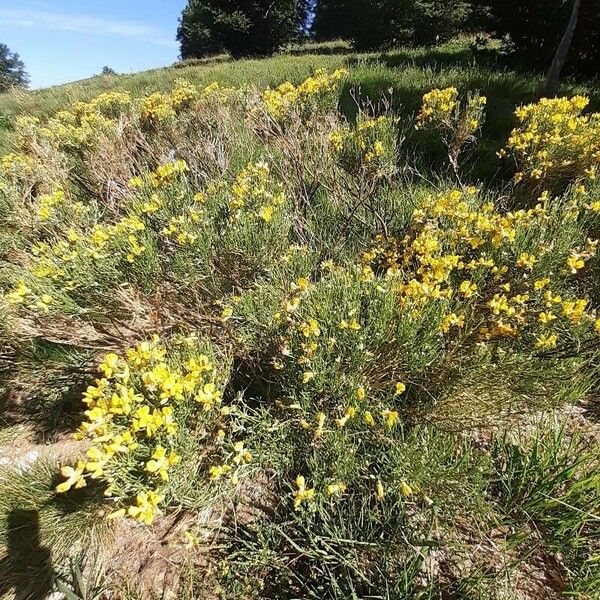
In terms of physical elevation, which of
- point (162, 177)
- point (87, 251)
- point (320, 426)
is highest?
point (162, 177)

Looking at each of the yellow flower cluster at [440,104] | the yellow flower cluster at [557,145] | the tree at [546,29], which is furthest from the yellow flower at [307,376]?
the tree at [546,29]

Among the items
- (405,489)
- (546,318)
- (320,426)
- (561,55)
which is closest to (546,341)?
(546,318)

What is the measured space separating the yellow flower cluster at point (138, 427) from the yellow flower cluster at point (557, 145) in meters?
2.83

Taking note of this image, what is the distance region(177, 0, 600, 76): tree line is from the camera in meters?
6.36

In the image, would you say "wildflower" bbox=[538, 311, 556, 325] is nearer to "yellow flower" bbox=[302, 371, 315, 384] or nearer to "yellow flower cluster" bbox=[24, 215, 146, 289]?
"yellow flower" bbox=[302, 371, 315, 384]

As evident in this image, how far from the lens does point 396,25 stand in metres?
15.2

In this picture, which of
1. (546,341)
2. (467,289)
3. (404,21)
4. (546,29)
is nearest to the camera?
(546,341)

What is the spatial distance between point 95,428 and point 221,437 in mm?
507

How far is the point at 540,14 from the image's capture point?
21.2ft

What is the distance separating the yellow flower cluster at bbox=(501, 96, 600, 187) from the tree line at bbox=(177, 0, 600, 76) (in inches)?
96.4

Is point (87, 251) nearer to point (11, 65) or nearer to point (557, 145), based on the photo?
point (557, 145)

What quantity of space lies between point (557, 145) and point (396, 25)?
1594cm

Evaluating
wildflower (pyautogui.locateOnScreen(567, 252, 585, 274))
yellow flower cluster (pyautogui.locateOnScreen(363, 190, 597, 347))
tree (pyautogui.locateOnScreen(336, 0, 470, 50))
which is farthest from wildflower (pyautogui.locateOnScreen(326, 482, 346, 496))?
tree (pyautogui.locateOnScreen(336, 0, 470, 50))

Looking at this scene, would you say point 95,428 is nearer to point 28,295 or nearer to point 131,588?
point 131,588
